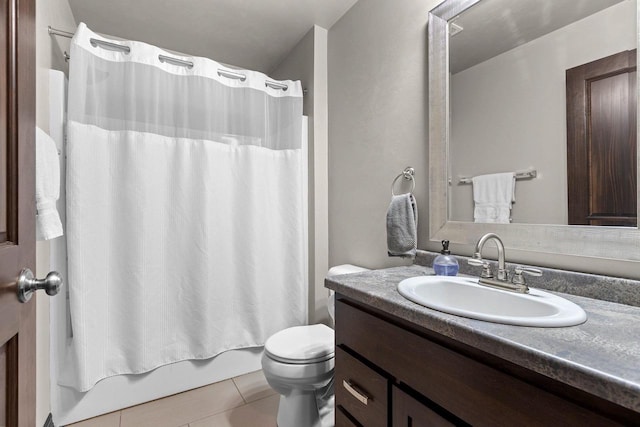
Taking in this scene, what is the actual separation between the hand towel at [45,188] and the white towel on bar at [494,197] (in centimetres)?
159

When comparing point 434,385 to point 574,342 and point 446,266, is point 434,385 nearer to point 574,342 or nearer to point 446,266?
point 574,342

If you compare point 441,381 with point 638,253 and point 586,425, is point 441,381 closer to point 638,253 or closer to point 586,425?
point 586,425

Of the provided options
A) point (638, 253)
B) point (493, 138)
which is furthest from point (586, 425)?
point (493, 138)

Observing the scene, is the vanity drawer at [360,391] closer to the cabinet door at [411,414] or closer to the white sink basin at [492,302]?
the cabinet door at [411,414]

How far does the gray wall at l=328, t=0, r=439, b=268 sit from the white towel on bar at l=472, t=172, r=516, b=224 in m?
0.26

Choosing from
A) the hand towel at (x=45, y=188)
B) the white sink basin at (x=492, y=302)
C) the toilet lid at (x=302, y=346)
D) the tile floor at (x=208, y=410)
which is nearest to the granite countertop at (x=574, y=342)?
the white sink basin at (x=492, y=302)

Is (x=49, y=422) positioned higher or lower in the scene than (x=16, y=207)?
lower

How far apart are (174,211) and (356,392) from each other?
1442 mm

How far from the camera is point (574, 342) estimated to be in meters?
0.59

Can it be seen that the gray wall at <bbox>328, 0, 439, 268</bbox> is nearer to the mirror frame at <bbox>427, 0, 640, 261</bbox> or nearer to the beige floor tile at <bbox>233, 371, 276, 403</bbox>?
the mirror frame at <bbox>427, 0, 640, 261</bbox>

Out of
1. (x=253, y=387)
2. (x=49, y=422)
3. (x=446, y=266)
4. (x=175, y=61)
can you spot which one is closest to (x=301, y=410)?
(x=253, y=387)

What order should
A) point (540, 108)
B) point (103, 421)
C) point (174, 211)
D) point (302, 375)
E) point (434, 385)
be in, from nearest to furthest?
point (434, 385)
point (540, 108)
point (302, 375)
point (103, 421)
point (174, 211)

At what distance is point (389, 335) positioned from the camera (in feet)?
2.83

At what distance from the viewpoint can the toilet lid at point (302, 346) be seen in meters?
1.40
